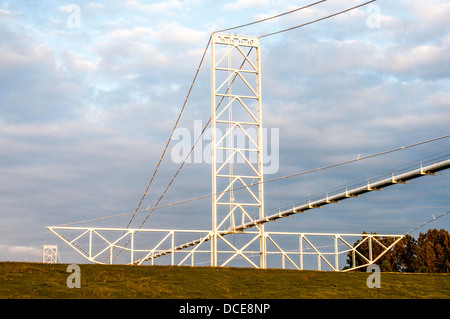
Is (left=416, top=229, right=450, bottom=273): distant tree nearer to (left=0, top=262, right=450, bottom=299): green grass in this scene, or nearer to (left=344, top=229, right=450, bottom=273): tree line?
(left=344, top=229, right=450, bottom=273): tree line

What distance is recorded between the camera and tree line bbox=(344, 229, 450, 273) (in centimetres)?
9750

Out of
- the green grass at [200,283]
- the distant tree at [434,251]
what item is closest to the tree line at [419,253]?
the distant tree at [434,251]

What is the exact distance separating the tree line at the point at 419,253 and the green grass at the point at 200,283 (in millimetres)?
60520

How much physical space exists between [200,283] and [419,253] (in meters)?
75.2

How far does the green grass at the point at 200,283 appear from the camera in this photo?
29.2 m

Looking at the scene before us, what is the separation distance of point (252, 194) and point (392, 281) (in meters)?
28.0

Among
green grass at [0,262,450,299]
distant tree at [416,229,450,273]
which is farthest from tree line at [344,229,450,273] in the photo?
green grass at [0,262,450,299]

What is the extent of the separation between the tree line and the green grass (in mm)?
60520

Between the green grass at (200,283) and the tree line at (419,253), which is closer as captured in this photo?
the green grass at (200,283)

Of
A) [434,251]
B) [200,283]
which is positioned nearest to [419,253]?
[434,251]

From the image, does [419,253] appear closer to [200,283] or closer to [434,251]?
[434,251]

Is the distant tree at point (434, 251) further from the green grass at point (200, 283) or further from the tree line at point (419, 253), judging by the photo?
the green grass at point (200, 283)
